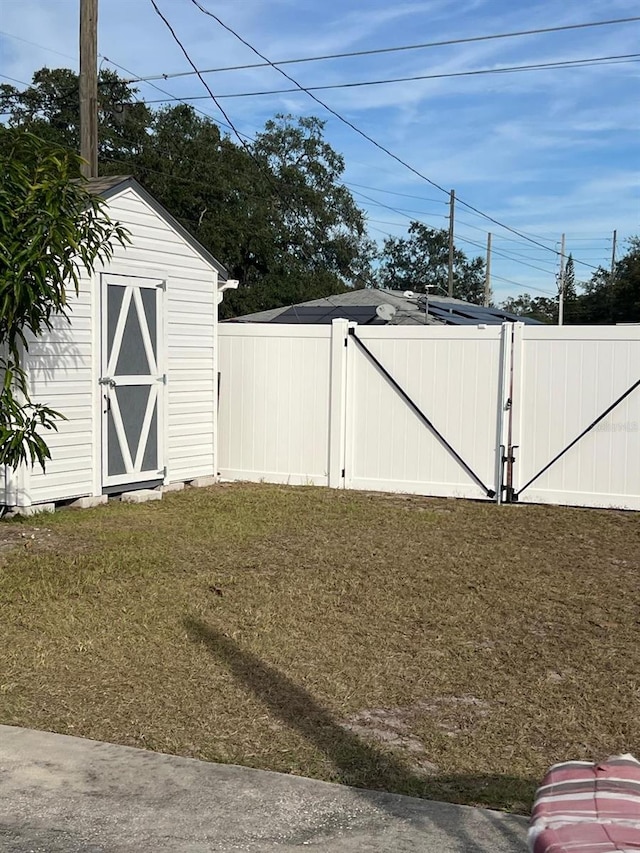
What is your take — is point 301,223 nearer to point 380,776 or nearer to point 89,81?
point 89,81

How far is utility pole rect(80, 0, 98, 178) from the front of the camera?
11.5 metres

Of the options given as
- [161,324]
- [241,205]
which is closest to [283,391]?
[161,324]

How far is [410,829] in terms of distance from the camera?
129 inches

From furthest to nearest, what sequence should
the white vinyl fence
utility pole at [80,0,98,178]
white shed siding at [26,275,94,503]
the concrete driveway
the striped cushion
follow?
utility pole at [80,0,98,178]
the white vinyl fence
white shed siding at [26,275,94,503]
the concrete driveway
the striped cushion

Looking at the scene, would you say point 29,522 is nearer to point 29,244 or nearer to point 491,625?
point 29,244

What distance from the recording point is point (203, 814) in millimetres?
3377

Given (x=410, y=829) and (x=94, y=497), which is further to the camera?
(x=94, y=497)

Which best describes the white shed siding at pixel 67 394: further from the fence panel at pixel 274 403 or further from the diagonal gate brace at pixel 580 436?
the diagonal gate brace at pixel 580 436

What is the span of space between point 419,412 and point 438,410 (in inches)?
8.5

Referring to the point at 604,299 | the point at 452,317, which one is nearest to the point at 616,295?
the point at 604,299

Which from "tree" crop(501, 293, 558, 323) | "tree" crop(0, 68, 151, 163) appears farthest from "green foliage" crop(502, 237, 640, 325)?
"tree" crop(0, 68, 151, 163)

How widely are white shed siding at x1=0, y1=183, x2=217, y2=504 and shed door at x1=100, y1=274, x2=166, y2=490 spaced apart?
119 millimetres

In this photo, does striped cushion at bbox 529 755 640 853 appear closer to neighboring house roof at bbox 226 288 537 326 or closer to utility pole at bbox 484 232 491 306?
neighboring house roof at bbox 226 288 537 326

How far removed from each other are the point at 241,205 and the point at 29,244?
3670 cm
